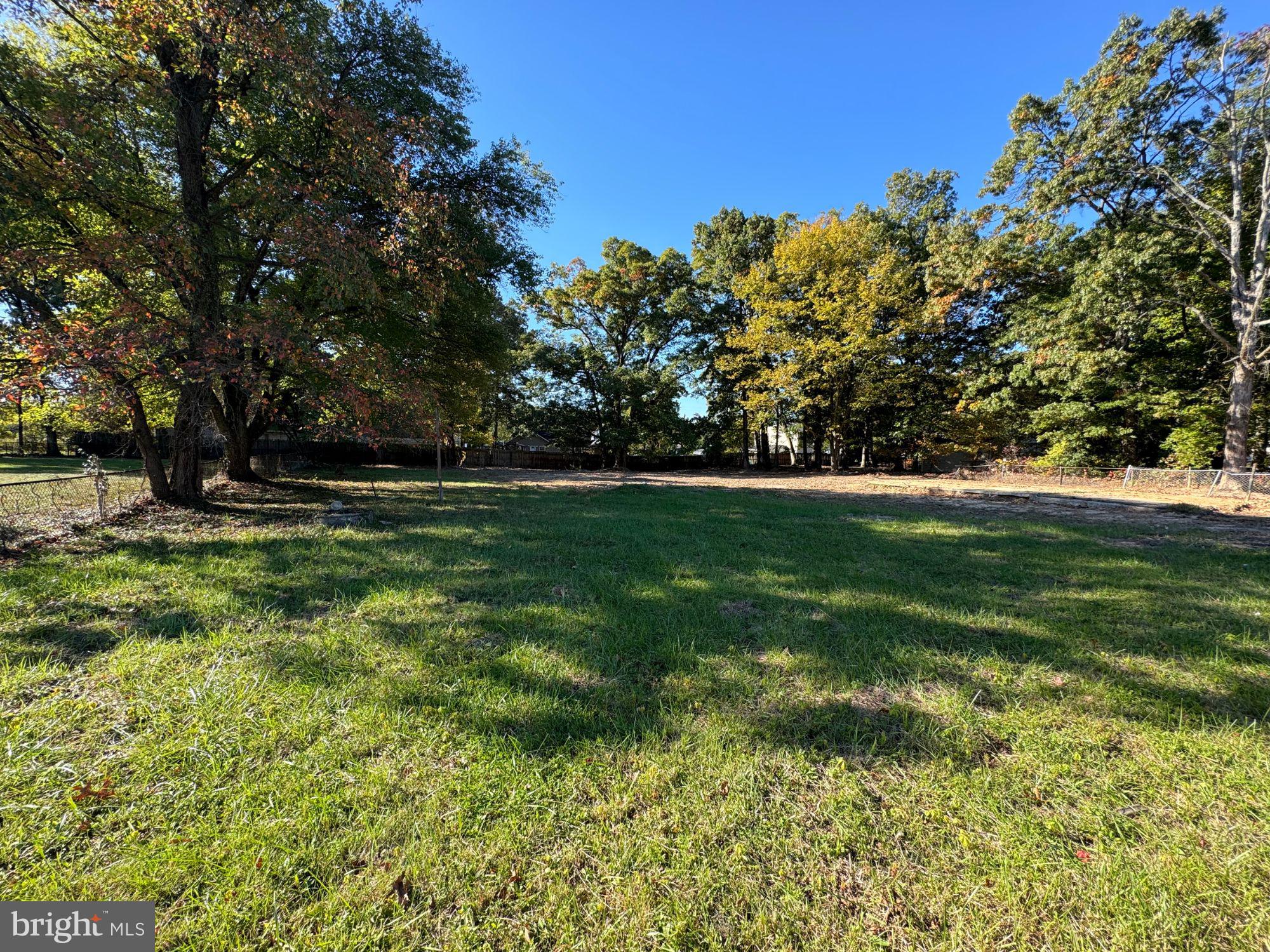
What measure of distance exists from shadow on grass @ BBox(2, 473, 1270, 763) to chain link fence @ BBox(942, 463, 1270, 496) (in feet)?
40.0

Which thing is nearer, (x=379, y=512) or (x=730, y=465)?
(x=379, y=512)

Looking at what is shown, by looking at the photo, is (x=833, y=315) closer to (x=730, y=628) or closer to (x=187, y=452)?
(x=730, y=628)

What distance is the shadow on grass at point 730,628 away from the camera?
89.7 inches

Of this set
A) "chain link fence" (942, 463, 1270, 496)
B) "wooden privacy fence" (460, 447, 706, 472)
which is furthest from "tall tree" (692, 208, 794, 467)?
"chain link fence" (942, 463, 1270, 496)

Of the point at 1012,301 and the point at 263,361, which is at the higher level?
the point at 1012,301

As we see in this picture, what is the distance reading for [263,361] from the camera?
769 cm

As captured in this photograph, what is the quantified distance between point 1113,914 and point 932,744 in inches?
28.6

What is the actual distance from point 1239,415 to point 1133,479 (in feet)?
12.3

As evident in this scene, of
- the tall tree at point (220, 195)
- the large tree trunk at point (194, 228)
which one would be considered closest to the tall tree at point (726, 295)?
the tall tree at point (220, 195)

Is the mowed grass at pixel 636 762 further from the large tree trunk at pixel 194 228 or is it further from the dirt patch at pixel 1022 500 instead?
the dirt patch at pixel 1022 500

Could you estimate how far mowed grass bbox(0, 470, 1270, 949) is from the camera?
4.42ft

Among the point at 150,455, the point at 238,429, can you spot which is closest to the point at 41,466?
the point at 238,429

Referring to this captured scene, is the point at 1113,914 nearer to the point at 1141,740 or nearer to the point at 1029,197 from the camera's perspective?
the point at 1141,740

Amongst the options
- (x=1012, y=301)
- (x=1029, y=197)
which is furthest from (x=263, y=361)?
(x=1012, y=301)
